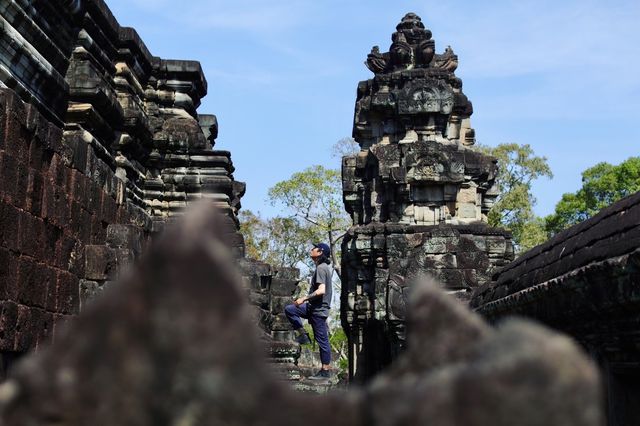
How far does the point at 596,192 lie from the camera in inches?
1419

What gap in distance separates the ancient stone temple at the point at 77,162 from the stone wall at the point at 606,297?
5.93 ft

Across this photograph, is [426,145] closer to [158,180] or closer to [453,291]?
[453,291]

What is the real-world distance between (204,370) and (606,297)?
3492mm

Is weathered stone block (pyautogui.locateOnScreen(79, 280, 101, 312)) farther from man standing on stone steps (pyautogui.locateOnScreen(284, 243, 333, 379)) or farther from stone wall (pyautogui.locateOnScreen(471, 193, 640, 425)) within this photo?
stone wall (pyautogui.locateOnScreen(471, 193, 640, 425))

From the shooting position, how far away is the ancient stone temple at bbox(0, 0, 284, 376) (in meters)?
5.69

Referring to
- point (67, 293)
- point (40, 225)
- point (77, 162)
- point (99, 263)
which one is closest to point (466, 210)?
point (99, 263)

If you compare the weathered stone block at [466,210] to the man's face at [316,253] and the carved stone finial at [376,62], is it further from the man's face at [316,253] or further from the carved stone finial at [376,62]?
the man's face at [316,253]

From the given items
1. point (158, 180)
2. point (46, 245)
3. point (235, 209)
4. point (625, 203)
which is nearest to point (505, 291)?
point (625, 203)

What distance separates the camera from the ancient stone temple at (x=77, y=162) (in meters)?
5.69

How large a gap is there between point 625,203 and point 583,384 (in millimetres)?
3874

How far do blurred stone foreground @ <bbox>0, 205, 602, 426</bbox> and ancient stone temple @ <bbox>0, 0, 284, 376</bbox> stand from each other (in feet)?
7.00

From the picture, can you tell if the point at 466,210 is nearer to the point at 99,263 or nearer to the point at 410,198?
the point at 410,198

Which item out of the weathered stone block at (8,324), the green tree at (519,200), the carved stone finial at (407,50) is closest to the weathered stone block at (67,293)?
the weathered stone block at (8,324)

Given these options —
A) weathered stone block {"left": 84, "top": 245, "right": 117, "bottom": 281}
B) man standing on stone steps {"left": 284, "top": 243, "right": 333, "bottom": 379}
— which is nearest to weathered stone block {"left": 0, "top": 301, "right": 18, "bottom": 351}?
weathered stone block {"left": 84, "top": 245, "right": 117, "bottom": 281}
